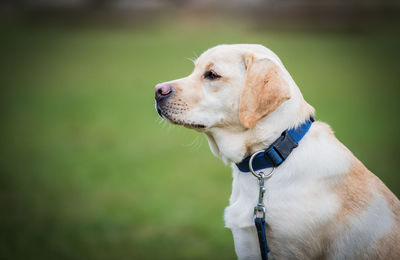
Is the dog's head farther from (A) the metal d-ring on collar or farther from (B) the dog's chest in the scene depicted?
(B) the dog's chest

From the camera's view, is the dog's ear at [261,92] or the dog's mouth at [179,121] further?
the dog's mouth at [179,121]

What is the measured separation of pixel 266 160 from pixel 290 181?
226mm

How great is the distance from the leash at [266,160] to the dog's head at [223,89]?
23 cm

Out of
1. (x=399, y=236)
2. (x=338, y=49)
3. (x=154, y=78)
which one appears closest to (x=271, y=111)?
(x=399, y=236)

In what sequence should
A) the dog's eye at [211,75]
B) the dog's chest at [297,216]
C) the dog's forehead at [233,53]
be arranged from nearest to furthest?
the dog's chest at [297,216]
the dog's forehead at [233,53]
the dog's eye at [211,75]

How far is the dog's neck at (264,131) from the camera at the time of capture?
8.95 ft

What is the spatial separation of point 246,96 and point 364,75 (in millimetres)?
16472

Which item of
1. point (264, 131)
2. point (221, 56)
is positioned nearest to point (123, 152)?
point (221, 56)

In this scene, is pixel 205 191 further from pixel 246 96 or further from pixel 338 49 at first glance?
pixel 338 49

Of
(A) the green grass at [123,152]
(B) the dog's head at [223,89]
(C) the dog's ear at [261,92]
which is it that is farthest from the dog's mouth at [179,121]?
(A) the green grass at [123,152]

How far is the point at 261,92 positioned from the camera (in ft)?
8.82

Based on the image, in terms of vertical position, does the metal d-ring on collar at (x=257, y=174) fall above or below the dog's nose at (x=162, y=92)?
below

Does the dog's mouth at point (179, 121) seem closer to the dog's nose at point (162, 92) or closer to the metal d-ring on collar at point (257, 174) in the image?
the dog's nose at point (162, 92)

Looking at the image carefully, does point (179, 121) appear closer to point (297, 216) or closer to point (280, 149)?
point (280, 149)
